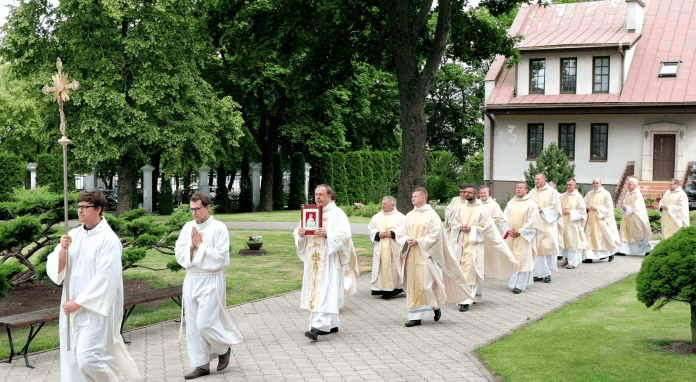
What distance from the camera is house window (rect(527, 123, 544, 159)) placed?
3262 centimetres

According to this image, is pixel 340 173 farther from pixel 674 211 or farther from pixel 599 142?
pixel 674 211

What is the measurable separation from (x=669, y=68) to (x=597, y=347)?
83.4 ft

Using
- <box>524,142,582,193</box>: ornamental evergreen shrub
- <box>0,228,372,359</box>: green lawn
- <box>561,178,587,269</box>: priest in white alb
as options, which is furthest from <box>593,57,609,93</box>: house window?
<box>0,228,372,359</box>: green lawn

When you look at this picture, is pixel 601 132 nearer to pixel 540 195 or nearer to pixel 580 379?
pixel 540 195

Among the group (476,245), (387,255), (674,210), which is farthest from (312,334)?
(674,210)

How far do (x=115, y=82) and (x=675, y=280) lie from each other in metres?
26.2

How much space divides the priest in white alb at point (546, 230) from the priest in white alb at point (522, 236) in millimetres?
835

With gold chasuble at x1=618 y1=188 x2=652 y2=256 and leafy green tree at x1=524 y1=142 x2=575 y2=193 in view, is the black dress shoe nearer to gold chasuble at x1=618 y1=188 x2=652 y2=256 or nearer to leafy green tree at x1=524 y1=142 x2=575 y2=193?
gold chasuble at x1=618 y1=188 x2=652 y2=256

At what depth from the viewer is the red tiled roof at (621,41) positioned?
29906 millimetres

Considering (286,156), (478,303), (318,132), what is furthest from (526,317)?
(286,156)

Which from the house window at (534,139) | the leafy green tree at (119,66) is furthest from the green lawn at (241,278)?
the house window at (534,139)

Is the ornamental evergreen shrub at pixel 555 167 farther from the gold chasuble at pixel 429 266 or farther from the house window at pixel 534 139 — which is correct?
the gold chasuble at pixel 429 266

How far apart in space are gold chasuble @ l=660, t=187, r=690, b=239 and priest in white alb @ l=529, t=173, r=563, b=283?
408 cm

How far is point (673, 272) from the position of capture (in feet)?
25.1
